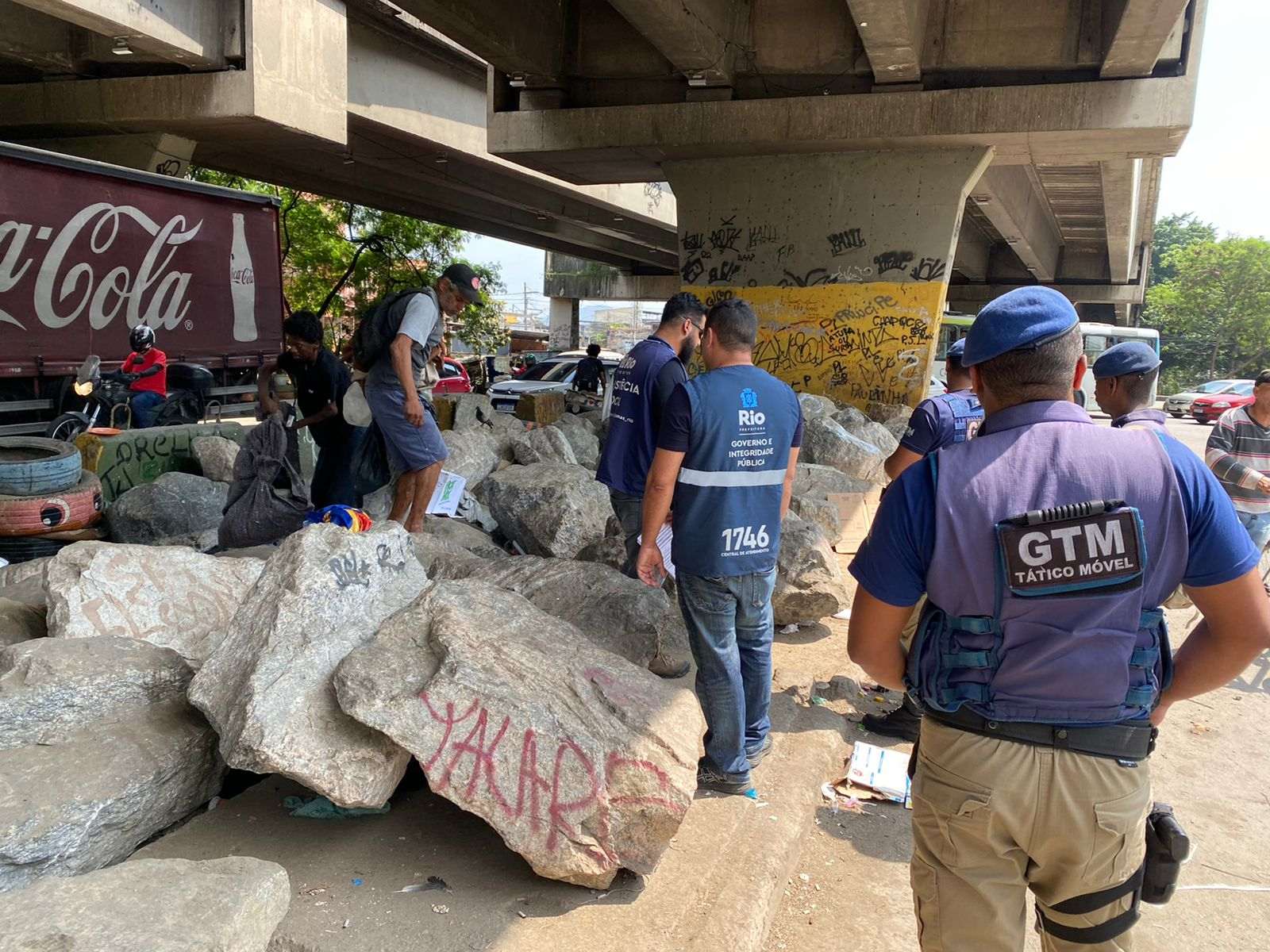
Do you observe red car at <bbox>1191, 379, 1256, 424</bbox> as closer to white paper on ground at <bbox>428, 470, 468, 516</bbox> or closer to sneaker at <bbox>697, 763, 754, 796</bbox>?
white paper on ground at <bbox>428, 470, 468, 516</bbox>

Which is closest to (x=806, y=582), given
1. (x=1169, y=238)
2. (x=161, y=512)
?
(x=161, y=512)

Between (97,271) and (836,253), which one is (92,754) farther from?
(836,253)

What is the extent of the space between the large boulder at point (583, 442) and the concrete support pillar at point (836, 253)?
3913 millimetres

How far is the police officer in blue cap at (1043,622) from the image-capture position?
1707 millimetres

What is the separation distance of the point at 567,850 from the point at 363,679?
77cm

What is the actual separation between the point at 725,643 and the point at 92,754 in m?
2.03

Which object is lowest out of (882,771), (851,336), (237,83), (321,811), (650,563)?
(882,771)

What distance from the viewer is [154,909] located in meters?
1.95

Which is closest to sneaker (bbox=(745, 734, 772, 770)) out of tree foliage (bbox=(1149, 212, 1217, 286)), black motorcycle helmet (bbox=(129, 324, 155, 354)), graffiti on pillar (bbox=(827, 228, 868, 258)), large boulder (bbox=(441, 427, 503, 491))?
large boulder (bbox=(441, 427, 503, 491))

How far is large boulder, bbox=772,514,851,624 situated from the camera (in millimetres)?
5020

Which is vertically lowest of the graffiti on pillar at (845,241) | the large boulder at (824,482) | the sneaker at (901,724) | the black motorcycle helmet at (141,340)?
the sneaker at (901,724)

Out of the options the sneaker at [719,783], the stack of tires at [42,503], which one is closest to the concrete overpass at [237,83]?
the stack of tires at [42,503]

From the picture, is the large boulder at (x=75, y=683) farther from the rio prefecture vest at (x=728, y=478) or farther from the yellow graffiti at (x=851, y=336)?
the yellow graffiti at (x=851, y=336)

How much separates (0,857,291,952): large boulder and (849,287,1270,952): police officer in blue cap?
1.47 metres
